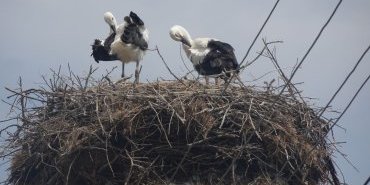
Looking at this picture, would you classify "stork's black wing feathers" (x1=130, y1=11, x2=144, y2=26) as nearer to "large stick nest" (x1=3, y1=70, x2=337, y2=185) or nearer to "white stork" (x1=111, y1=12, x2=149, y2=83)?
"white stork" (x1=111, y1=12, x2=149, y2=83)

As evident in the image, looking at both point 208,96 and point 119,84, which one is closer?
point 208,96

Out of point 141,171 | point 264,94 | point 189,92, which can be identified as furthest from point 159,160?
point 264,94

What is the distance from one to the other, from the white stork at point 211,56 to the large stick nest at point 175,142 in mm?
1500

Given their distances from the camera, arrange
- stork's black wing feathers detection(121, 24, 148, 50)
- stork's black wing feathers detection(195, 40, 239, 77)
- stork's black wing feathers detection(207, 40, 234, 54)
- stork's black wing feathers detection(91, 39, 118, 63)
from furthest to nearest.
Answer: stork's black wing feathers detection(91, 39, 118, 63) < stork's black wing feathers detection(121, 24, 148, 50) < stork's black wing feathers detection(207, 40, 234, 54) < stork's black wing feathers detection(195, 40, 239, 77)

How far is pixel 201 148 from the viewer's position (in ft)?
26.8

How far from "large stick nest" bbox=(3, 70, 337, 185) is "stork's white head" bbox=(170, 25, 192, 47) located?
136 inches

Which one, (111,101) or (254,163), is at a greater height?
(111,101)

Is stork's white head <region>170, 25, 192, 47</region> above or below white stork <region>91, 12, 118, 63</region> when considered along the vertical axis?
above

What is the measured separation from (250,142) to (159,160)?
3.03ft

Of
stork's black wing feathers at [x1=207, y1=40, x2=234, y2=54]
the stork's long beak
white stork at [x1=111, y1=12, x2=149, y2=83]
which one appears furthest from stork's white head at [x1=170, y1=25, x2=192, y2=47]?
stork's black wing feathers at [x1=207, y1=40, x2=234, y2=54]

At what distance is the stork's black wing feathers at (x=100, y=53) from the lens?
11.1 m

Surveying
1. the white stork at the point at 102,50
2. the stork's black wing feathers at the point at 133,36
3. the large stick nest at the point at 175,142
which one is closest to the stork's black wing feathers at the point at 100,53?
the white stork at the point at 102,50

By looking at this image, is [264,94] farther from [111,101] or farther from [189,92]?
→ [111,101]

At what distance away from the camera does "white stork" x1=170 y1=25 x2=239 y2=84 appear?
34.3 ft
